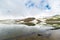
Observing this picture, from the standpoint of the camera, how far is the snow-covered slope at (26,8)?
2.48 feet

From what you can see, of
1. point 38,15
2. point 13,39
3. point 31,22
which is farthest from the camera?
point 38,15

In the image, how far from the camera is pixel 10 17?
759 mm

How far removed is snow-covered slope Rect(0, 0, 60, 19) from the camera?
757 millimetres

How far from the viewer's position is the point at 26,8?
0.80 meters

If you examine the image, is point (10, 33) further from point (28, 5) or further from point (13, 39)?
point (28, 5)

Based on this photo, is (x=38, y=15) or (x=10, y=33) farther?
(x=38, y=15)

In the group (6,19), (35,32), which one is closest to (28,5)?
(6,19)

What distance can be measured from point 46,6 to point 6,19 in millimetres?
303

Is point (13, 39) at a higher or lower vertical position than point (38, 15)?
lower

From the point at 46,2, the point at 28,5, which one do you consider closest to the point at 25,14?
the point at 28,5

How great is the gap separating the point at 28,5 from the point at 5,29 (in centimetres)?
29

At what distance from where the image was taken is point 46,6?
825mm

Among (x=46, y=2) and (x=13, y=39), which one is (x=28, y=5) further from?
(x=13, y=39)

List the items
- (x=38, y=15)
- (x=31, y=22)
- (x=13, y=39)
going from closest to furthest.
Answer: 1. (x=13, y=39)
2. (x=31, y=22)
3. (x=38, y=15)
